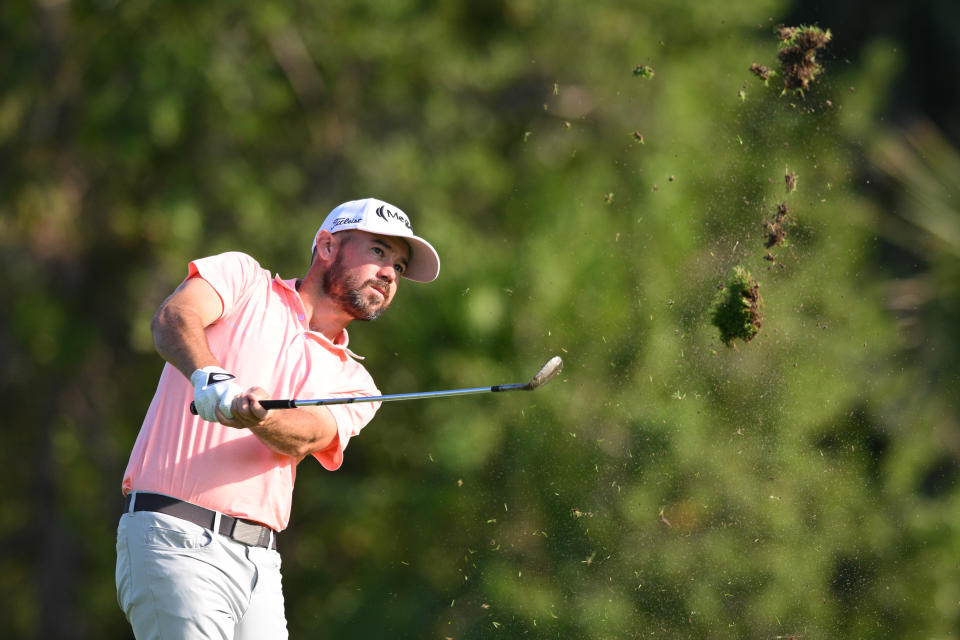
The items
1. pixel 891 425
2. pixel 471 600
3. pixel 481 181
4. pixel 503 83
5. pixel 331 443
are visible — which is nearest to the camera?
pixel 331 443

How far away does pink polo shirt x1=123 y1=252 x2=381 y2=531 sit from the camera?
2906 mm

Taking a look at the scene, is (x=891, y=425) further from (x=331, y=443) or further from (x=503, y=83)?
(x=503, y=83)

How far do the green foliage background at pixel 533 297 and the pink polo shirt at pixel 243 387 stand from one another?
213cm

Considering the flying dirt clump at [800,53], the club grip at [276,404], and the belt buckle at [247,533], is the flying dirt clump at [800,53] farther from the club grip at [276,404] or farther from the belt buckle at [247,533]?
the belt buckle at [247,533]

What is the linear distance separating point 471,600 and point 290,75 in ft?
19.6

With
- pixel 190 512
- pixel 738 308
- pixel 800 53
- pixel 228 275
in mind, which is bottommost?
pixel 738 308

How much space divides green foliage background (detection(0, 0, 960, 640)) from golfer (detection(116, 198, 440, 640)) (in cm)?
224

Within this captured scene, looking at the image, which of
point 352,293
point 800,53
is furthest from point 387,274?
point 800,53

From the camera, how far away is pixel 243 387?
9.86 feet

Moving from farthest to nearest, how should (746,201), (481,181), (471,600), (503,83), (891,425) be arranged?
(503,83) → (481,181) → (471,600) → (891,425) → (746,201)

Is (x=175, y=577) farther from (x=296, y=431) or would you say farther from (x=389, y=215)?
(x=389, y=215)

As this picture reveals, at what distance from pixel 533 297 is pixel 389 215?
3.85m

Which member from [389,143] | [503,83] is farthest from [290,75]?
[503,83]

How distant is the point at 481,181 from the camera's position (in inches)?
384
